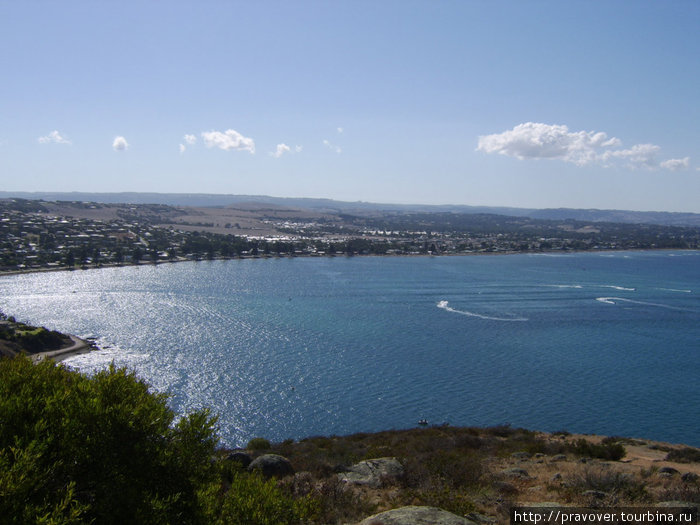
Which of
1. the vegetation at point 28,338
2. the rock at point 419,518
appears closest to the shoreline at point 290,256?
the vegetation at point 28,338

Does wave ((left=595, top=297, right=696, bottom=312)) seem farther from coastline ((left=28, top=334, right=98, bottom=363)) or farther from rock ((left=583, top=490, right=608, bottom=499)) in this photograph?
rock ((left=583, top=490, right=608, bottom=499))

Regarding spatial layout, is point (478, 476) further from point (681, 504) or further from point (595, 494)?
point (681, 504)

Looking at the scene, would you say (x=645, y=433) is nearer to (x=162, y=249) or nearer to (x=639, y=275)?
(x=639, y=275)

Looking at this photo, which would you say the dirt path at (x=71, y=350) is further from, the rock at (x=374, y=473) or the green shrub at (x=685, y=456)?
the green shrub at (x=685, y=456)

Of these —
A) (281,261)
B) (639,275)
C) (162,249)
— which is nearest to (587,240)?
(639,275)

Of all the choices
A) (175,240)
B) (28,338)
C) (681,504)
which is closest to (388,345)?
(28,338)

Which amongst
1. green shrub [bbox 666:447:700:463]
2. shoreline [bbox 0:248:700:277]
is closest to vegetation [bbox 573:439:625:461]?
green shrub [bbox 666:447:700:463]
